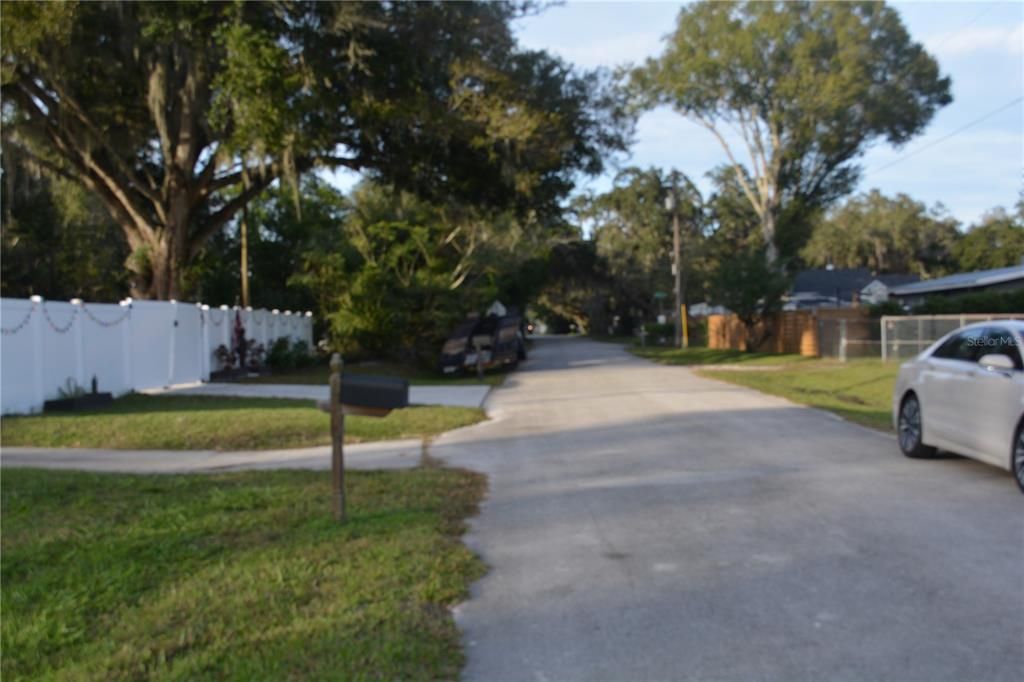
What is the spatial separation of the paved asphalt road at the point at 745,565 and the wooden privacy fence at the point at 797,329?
18.8 metres

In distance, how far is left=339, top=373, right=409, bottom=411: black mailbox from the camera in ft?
22.1

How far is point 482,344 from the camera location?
2889cm

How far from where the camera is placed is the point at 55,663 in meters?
4.46

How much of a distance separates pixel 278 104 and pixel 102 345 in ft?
19.1

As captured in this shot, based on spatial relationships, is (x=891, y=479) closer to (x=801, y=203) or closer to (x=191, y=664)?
(x=191, y=664)

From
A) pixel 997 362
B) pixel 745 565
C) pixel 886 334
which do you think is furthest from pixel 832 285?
pixel 745 565

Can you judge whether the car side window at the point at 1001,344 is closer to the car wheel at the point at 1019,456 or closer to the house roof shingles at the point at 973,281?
the car wheel at the point at 1019,456

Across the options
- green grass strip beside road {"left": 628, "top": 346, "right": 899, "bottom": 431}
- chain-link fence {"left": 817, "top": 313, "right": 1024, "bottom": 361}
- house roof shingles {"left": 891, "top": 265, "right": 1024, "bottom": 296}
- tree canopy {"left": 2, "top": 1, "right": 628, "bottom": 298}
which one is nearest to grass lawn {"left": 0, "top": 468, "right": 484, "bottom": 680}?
green grass strip beside road {"left": 628, "top": 346, "right": 899, "bottom": 431}

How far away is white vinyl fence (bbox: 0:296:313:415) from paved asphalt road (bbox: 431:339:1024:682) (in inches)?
310

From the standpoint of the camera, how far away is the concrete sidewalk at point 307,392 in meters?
19.2

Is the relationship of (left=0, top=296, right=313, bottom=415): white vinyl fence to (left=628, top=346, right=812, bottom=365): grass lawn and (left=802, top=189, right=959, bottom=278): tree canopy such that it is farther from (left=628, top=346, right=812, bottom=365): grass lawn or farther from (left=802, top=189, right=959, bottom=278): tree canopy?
(left=802, top=189, right=959, bottom=278): tree canopy

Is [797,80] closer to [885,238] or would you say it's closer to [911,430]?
[885,238]

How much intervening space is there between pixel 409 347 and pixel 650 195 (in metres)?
37.7

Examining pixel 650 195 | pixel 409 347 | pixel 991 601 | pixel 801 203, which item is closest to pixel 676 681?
pixel 991 601
